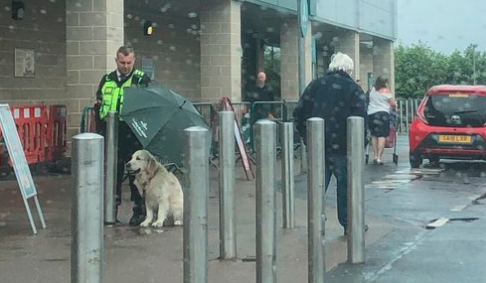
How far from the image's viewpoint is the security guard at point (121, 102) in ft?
29.7

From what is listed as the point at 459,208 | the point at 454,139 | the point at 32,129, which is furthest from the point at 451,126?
the point at 32,129

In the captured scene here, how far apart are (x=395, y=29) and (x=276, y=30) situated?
9864mm

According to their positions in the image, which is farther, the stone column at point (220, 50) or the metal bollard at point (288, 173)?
the stone column at point (220, 50)

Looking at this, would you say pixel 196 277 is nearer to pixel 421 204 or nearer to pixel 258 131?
pixel 258 131

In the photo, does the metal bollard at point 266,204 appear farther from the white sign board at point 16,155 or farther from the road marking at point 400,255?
the white sign board at point 16,155

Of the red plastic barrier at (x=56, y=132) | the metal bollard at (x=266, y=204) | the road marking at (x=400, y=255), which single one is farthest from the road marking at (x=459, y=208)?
the red plastic barrier at (x=56, y=132)

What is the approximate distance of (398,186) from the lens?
1356cm

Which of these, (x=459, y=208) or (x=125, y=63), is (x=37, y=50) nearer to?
(x=125, y=63)

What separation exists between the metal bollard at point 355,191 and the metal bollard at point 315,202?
1.52 feet

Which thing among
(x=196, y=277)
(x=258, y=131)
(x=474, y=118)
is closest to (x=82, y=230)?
(x=196, y=277)

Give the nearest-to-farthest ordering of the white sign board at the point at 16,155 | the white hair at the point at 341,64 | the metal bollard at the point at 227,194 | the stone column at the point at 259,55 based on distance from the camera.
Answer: the metal bollard at the point at 227,194 < the white sign board at the point at 16,155 < the white hair at the point at 341,64 < the stone column at the point at 259,55

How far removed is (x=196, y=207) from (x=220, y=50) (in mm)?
13634

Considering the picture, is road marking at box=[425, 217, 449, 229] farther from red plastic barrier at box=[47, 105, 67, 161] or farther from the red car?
the red car

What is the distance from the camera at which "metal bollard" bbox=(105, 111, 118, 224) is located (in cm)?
888
